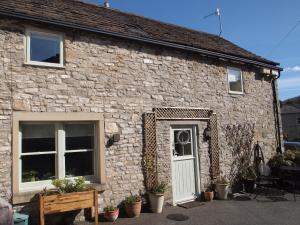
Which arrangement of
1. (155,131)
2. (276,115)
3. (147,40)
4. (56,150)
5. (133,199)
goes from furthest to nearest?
(276,115), (147,40), (155,131), (133,199), (56,150)

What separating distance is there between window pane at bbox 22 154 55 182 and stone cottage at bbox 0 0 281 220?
0.02m

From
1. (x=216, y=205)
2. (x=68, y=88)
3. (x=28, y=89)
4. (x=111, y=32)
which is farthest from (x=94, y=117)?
(x=216, y=205)

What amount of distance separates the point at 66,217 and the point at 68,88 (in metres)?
2.98

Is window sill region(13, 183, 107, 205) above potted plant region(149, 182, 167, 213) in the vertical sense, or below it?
above

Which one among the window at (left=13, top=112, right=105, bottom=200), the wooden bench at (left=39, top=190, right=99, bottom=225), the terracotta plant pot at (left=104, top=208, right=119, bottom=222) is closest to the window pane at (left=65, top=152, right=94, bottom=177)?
the window at (left=13, top=112, right=105, bottom=200)

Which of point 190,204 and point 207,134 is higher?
point 207,134

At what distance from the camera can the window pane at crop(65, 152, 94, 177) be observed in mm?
7465

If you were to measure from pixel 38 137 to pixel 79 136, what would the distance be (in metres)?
0.99

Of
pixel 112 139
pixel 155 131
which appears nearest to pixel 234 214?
pixel 155 131

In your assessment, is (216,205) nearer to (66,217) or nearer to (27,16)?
(66,217)

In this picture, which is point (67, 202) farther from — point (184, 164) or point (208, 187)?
point (208, 187)

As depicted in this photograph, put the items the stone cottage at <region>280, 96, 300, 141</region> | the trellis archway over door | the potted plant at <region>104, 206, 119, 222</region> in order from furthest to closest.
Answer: the stone cottage at <region>280, 96, 300, 141</region> → the trellis archway over door → the potted plant at <region>104, 206, 119, 222</region>

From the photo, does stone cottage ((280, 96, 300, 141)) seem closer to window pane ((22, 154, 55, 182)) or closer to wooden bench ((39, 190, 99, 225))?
wooden bench ((39, 190, 99, 225))

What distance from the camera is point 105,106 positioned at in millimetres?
7879
